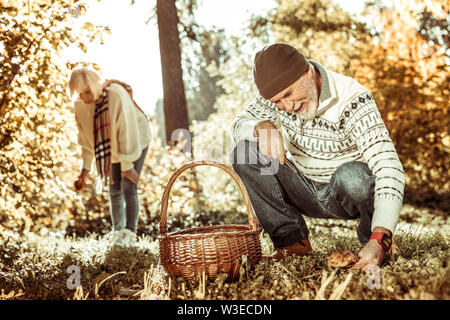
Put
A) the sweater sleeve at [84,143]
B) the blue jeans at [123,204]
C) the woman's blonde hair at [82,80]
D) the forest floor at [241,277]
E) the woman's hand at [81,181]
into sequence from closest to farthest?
the forest floor at [241,277], the woman's blonde hair at [82,80], the woman's hand at [81,181], the blue jeans at [123,204], the sweater sleeve at [84,143]

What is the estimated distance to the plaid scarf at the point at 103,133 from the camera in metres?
3.84

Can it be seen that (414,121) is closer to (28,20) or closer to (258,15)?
(258,15)

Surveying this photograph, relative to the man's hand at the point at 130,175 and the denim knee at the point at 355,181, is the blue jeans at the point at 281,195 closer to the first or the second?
the denim knee at the point at 355,181

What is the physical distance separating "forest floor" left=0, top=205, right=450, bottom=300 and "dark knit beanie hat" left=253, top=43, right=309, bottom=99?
0.90 metres

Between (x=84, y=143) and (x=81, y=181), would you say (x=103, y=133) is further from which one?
(x=81, y=181)

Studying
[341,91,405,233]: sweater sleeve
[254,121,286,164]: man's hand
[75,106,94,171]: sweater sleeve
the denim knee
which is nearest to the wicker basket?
[254,121,286,164]: man's hand

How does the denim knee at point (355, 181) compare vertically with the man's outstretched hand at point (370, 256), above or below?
above

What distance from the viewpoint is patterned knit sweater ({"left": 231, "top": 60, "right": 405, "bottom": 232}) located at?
2035 millimetres

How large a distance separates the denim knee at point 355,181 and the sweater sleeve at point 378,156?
144 mm

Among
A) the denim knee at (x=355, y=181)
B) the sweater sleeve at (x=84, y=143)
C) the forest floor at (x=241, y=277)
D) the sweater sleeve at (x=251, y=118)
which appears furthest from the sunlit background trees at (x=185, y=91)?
the denim knee at (x=355, y=181)

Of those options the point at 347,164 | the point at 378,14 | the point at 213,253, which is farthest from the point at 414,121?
the point at 213,253

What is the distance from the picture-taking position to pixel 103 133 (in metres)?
3.87

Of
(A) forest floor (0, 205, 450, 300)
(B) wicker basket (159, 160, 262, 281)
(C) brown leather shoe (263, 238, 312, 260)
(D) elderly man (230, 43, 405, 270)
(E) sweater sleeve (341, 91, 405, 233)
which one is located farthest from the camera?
(C) brown leather shoe (263, 238, 312, 260)

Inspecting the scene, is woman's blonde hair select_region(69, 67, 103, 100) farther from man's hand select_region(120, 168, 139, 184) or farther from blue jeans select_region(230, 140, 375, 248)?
blue jeans select_region(230, 140, 375, 248)
